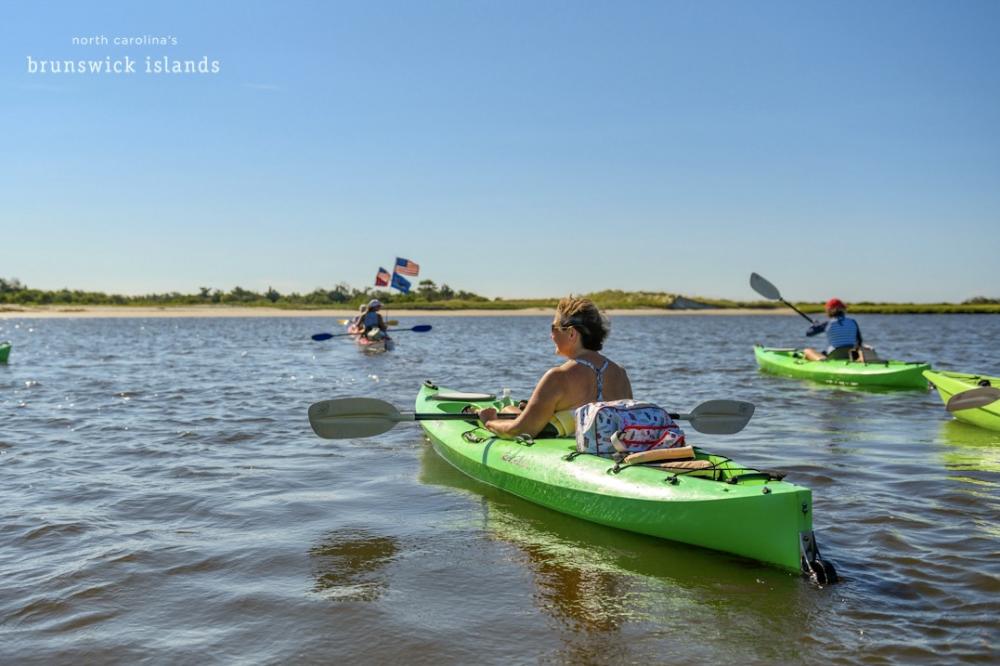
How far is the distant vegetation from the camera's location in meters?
70.7

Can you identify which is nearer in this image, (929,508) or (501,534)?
(501,534)

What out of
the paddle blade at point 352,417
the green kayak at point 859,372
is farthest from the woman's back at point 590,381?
the green kayak at point 859,372

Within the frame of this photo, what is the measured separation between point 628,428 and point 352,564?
6.60 feet

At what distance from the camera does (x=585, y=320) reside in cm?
579

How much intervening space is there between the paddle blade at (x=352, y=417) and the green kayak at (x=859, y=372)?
403 inches

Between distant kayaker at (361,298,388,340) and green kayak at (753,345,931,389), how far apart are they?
11976mm

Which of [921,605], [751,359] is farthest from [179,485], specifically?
[751,359]

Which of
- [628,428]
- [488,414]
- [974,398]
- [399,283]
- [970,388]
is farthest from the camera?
[399,283]

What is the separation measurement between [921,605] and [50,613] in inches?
178

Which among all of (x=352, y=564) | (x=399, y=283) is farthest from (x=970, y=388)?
(x=399, y=283)

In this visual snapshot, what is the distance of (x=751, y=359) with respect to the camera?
76.5 ft

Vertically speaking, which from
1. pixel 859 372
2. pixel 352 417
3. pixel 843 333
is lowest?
pixel 859 372

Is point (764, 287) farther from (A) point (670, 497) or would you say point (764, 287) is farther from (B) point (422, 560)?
(B) point (422, 560)

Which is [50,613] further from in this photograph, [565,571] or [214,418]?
[214,418]
